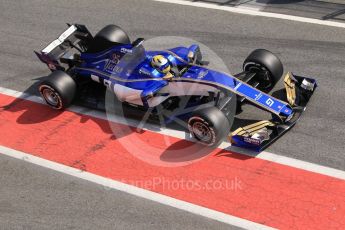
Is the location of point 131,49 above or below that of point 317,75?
above

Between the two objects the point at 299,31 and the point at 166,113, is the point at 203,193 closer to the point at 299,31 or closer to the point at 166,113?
the point at 166,113

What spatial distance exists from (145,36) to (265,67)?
170 inches

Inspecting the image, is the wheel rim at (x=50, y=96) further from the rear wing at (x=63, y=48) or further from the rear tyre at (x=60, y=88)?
the rear wing at (x=63, y=48)

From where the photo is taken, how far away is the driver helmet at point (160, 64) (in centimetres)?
913

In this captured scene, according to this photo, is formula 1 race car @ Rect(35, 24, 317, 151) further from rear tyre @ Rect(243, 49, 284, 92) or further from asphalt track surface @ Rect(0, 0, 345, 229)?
asphalt track surface @ Rect(0, 0, 345, 229)

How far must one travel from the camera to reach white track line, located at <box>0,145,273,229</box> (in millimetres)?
7379

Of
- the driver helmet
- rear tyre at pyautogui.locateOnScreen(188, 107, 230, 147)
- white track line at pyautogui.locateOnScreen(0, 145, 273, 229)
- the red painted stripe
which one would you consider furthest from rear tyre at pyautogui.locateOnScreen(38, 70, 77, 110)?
rear tyre at pyautogui.locateOnScreen(188, 107, 230, 147)

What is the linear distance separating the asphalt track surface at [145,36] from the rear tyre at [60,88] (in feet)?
4.46

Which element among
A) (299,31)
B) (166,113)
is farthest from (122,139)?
(299,31)

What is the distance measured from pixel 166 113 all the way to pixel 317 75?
142 inches

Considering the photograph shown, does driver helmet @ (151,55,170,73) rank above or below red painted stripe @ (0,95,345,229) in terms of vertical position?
above

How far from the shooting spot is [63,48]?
1067 cm

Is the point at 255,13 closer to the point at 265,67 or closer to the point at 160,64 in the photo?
the point at 265,67

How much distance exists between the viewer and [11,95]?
431 inches
